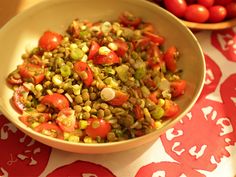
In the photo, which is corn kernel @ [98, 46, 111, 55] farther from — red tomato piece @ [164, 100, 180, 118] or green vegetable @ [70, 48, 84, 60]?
red tomato piece @ [164, 100, 180, 118]

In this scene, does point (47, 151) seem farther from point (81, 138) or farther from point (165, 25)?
point (165, 25)

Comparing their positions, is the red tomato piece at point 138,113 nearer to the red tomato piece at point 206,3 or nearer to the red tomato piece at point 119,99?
the red tomato piece at point 119,99

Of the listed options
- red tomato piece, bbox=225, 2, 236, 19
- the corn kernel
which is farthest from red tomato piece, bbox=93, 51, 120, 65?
red tomato piece, bbox=225, 2, 236, 19

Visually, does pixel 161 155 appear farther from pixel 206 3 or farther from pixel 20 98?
pixel 206 3

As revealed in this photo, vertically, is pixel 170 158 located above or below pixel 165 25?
below

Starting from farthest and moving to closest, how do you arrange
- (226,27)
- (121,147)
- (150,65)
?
(226,27), (150,65), (121,147)

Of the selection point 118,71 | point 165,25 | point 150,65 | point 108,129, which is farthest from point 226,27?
point 108,129

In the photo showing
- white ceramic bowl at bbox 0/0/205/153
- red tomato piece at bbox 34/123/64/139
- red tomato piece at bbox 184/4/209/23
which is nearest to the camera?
red tomato piece at bbox 34/123/64/139
